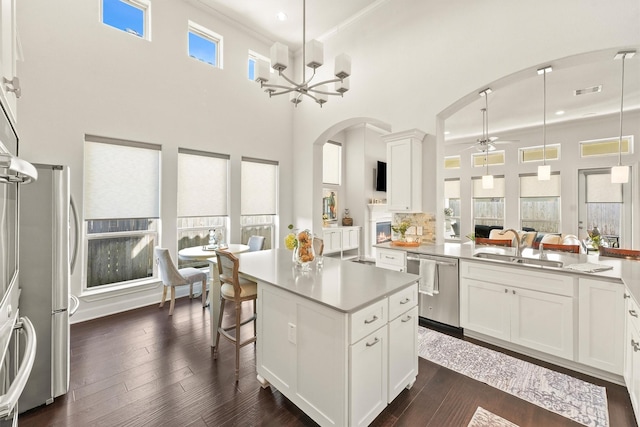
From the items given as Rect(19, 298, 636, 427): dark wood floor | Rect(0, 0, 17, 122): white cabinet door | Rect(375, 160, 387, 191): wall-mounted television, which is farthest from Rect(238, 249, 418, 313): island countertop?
Rect(375, 160, 387, 191): wall-mounted television

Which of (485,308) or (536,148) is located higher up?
(536,148)

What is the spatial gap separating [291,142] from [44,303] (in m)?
4.89

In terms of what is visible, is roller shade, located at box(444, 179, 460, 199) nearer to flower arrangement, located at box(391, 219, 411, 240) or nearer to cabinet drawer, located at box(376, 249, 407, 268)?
flower arrangement, located at box(391, 219, 411, 240)

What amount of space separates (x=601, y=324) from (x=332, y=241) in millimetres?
5005

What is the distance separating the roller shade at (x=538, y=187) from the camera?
7059mm

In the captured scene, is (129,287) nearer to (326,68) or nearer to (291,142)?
(291,142)

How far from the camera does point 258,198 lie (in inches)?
223

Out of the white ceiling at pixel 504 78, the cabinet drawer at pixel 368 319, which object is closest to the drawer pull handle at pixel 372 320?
the cabinet drawer at pixel 368 319

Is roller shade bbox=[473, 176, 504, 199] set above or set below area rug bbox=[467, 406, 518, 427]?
above

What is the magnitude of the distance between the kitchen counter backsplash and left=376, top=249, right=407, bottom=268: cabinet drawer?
478 mm

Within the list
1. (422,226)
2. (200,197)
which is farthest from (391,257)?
(200,197)

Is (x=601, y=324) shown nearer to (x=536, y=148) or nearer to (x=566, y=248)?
(x=566, y=248)

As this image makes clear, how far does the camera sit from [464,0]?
12.4 ft

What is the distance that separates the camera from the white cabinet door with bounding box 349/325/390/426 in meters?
1.65
